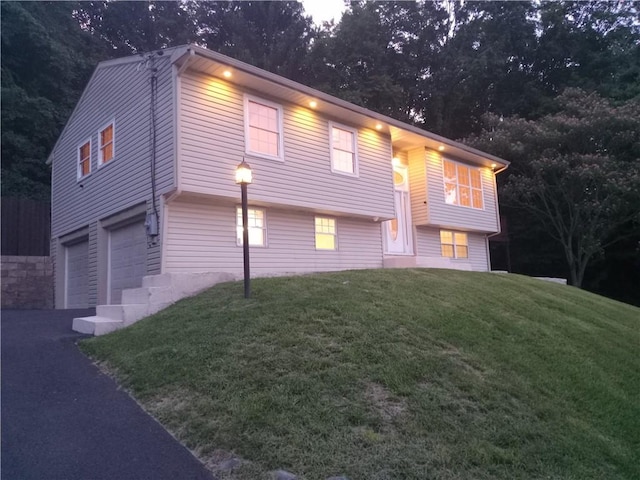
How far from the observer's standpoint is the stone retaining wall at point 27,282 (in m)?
14.2

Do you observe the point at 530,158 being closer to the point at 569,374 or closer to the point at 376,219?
the point at 376,219

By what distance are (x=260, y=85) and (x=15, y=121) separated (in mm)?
12944

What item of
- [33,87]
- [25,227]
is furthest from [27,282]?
[33,87]

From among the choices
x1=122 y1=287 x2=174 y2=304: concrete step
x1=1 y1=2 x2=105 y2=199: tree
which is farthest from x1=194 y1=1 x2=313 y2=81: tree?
x1=122 y1=287 x2=174 y2=304: concrete step

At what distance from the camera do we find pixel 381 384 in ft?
17.6

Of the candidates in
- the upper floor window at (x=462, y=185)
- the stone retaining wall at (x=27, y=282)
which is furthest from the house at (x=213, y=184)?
the upper floor window at (x=462, y=185)

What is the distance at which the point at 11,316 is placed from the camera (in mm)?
10820

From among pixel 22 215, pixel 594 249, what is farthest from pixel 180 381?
pixel 594 249

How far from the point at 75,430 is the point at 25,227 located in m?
12.3

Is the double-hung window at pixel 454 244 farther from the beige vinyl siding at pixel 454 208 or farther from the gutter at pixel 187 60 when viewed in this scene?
the gutter at pixel 187 60

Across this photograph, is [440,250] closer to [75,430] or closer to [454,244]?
[454,244]

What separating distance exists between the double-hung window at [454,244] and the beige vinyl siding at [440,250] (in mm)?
181

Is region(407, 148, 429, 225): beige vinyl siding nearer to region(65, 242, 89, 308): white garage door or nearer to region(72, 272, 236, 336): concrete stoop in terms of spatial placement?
region(72, 272, 236, 336): concrete stoop

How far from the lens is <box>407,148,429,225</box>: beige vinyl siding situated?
16.3m
